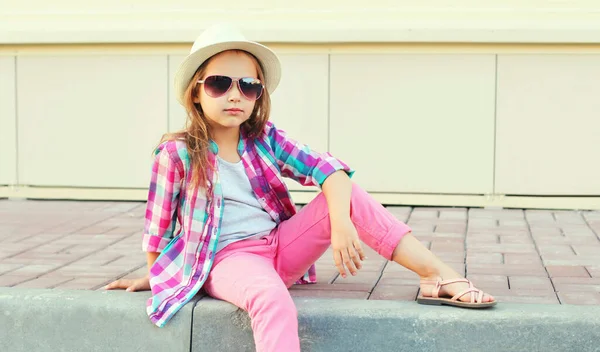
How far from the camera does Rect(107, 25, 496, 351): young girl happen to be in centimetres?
343

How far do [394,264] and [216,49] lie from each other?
140 cm

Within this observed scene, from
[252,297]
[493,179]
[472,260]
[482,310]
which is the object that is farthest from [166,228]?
[493,179]

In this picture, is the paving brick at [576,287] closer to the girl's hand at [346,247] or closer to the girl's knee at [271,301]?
the girl's hand at [346,247]

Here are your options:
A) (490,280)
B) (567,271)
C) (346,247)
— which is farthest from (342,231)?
(567,271)

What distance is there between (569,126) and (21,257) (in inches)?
132

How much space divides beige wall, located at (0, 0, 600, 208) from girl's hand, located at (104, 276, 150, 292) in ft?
9.16

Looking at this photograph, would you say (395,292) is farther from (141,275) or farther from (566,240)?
(566,240)

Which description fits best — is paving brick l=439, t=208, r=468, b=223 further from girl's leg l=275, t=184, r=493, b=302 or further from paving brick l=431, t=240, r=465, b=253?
girl's leg l=275, t=184, r=493, b=302

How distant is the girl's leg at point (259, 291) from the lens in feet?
10.1

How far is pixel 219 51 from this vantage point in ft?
11.5

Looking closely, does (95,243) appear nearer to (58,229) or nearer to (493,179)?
(58,229)

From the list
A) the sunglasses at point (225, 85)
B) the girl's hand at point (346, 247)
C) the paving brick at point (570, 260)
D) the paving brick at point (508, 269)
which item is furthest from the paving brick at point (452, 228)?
the sunglasses at point (225, 85)
